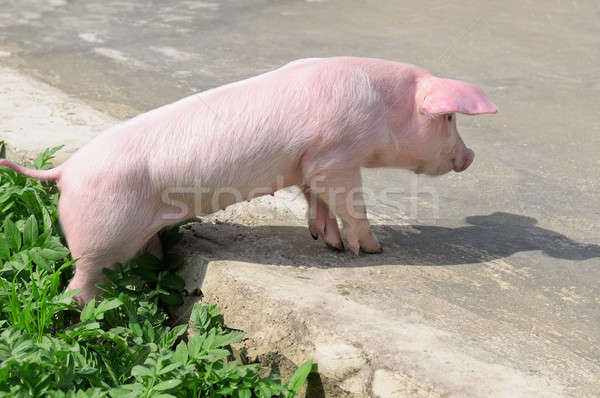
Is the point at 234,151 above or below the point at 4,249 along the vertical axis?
above

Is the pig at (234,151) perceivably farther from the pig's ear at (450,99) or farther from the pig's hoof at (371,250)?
the pig's hoof at (371,250)

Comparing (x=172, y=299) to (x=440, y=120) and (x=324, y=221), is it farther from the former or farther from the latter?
(x=440, y=120)

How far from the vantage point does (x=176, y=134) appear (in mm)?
2883

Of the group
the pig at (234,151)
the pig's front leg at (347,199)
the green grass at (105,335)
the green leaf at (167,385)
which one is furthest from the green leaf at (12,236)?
the pig's front leg at (347,199)

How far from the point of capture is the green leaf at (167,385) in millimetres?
2252

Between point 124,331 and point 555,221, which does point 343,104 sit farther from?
point 555,221

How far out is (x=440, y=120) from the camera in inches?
127

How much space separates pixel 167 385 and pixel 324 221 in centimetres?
123

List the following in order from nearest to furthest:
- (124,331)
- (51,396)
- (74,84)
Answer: (51,396), (124,331), (74,84)

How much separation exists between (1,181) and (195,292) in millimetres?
1190

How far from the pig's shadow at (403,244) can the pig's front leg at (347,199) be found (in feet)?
0.33

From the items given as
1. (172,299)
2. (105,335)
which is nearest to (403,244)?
(172,299)

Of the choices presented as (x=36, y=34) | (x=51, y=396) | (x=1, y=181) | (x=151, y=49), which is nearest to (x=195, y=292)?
(x=51, y=396)

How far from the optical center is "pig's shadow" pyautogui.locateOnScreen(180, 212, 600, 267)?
125 inches
